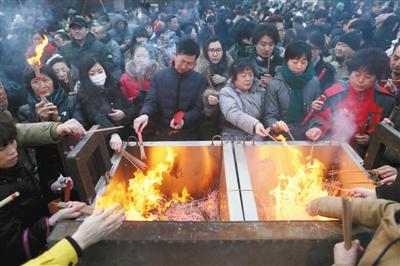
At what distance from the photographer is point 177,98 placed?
4684 millimetres

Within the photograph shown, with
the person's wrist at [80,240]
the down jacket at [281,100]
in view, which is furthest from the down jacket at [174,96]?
the person's wrist at [80,240]

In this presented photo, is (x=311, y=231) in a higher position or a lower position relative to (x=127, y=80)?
lower

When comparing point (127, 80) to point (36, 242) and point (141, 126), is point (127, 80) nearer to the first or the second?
point (141, 126)

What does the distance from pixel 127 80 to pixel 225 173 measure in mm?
2960

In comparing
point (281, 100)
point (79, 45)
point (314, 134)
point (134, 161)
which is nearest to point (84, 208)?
point (134, 161)

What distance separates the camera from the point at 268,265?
2307 millimetres

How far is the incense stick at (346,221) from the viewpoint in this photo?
200 centimetres

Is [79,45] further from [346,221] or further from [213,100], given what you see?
[346,221]

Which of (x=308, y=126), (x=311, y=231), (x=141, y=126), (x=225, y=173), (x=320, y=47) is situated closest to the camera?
(x=311, y=231)

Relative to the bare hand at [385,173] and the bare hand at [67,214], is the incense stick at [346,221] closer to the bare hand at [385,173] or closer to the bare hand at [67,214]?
the bare hand at [385,173]

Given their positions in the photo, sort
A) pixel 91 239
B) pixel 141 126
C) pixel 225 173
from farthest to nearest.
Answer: pixel 141 126 → pixel 225 173 → pixel 91 239

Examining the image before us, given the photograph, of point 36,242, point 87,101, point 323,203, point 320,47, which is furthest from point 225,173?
point 320,47

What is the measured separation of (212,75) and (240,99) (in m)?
1.42

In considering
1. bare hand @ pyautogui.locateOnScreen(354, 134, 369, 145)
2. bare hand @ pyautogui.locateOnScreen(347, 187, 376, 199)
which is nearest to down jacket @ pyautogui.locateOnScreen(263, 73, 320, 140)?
bare hand @ pyautogui.locateOnScreen(354, 134, 369, 145)
